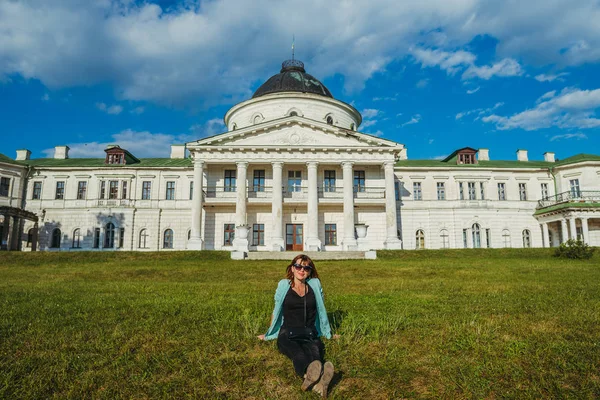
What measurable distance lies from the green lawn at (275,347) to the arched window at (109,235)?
A: 27.8 metres

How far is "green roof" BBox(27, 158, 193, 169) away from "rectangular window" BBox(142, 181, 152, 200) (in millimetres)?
1593

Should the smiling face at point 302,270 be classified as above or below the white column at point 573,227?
below

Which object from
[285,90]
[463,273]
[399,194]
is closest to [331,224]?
[399,194]

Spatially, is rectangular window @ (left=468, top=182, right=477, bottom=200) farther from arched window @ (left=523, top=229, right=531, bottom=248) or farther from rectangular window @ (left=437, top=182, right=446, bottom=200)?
arched window @ (left=523, top=229, right=531, bottom=248)

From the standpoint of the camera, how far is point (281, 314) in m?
5.80

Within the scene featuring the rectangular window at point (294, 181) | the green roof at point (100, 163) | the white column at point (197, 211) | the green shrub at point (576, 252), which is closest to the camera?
the green shrub at point (576, 252)

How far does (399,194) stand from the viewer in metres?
38.4

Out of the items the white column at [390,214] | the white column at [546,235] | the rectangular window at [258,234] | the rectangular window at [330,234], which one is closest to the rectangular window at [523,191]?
the white column at [546,235]

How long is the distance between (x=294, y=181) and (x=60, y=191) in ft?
72.7

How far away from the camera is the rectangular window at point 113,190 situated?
1481 inches

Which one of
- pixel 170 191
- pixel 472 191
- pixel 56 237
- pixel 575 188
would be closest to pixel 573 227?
pixel 575 188

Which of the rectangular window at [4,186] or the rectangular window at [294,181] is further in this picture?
the rectangular window at [4,186]

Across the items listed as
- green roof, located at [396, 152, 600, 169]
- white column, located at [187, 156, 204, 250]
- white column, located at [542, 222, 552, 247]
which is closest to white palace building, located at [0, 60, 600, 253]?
white column, located at [187, 156, 204, 250]

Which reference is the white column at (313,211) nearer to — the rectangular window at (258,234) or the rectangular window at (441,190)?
the rectangular window at (258,234)
